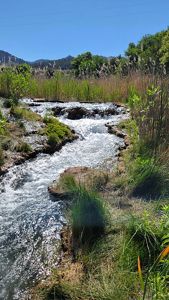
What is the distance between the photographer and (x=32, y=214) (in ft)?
15.1

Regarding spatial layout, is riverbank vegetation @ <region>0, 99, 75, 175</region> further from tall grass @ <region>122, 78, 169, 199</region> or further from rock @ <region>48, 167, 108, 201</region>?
tall grass @ <region>122, 78, 169, 199</region>

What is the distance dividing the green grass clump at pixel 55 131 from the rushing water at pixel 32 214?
0.24m

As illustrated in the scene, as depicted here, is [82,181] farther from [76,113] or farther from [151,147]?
[76,113]

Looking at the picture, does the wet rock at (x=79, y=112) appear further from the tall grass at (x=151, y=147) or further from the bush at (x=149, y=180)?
the bush at (x=149, y=180)

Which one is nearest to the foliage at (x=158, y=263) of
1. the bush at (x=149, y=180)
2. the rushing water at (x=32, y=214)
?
the rushing water at (x=32, y=214)

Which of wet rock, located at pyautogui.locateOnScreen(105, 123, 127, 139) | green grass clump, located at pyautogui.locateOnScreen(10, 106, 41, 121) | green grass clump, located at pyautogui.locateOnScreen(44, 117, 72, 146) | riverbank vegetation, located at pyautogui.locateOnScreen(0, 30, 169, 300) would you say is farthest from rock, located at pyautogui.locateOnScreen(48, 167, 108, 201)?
green grass clump, located at pyautogui.locateOnScreen(10, 106, 41, 121)

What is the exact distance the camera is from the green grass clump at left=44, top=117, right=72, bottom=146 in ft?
26.0

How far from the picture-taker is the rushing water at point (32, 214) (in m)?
3.48

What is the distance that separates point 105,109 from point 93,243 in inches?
303

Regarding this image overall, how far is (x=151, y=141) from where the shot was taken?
5945 millimetres

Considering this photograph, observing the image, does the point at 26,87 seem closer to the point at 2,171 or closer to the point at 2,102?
the point at 2,102

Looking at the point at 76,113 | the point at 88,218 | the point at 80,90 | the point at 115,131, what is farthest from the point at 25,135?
the point at 80,90

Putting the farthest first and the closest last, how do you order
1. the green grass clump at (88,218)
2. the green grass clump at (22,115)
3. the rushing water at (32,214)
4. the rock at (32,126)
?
the green grass clump at (22,115), the rock at (32,126), the green grass clump at (88,218), the rushing water at (32,214)

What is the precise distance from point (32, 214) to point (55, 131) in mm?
3882
